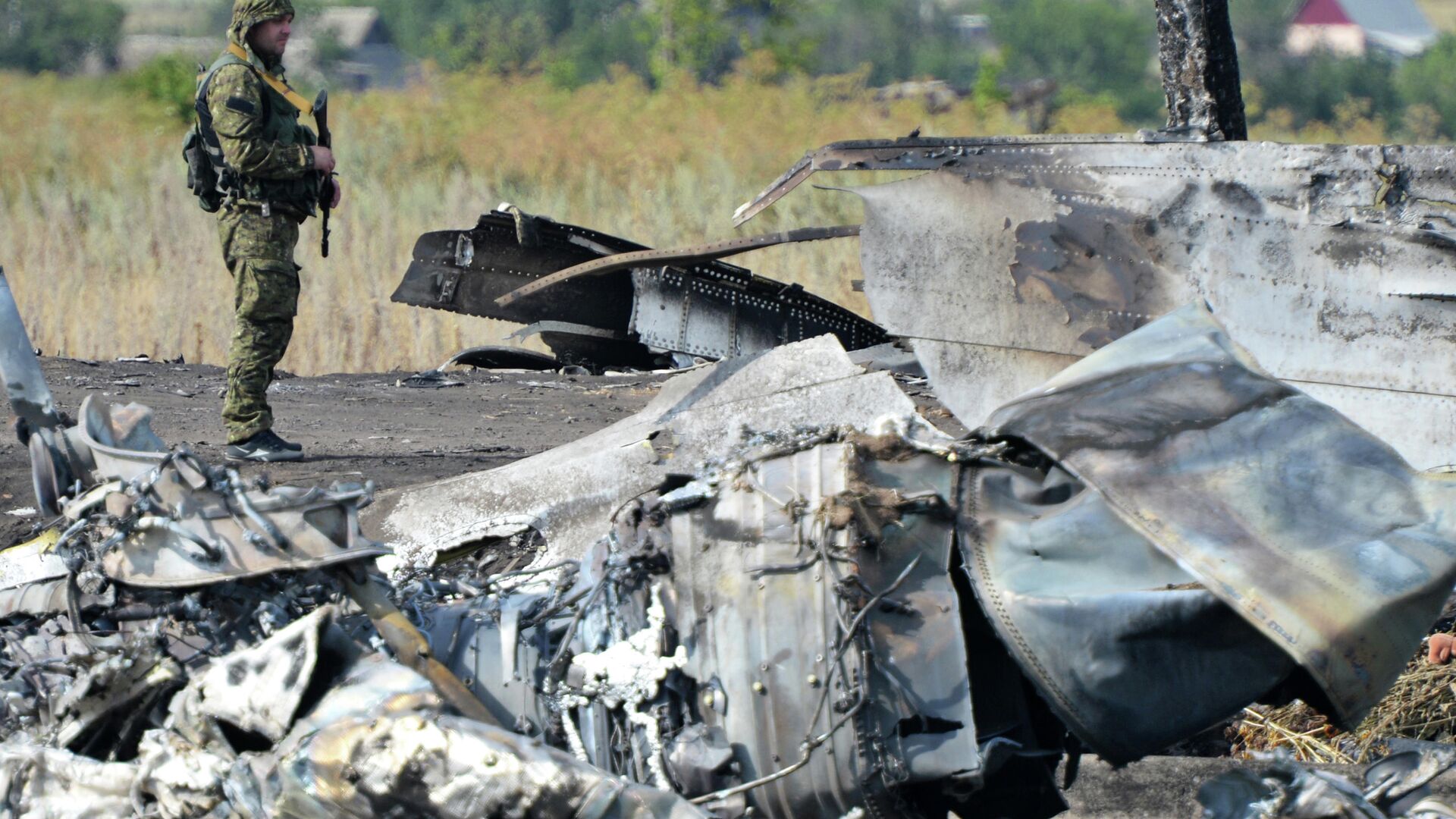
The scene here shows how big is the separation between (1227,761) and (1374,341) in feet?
6.49

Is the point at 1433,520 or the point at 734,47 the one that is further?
the point at 734,47

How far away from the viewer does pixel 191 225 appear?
471 inches

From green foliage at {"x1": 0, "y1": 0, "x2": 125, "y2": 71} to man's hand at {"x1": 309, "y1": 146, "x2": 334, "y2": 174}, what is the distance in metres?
21.3

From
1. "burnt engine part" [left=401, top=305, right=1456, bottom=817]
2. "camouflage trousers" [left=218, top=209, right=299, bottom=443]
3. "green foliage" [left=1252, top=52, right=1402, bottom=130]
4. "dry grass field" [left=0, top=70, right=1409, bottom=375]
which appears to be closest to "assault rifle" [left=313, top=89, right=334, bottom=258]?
"camouflage trousers" [left=218, top=209, right=299, bottom=443]

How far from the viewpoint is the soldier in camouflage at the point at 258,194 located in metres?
6.51

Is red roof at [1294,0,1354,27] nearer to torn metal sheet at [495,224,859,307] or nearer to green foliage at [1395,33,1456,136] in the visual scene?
green foliage at [1395,33,1456,136]

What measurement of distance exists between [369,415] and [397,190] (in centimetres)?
624

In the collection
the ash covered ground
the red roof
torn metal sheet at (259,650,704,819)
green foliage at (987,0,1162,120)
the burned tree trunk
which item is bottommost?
the ash covered ground

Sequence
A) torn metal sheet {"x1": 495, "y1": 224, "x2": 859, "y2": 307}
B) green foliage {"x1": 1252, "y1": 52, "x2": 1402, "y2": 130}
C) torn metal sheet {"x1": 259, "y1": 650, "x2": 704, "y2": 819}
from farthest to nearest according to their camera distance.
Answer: green foliage {"x1": 1252, "y1": 52, "x2": 1402, "y2": 130}
torn metal sheet {"x1": 495, "y1": 224, "x2": 859, "y2": 307}
torn metal sheet {"x1": 259, "y1": 650, "x2": 704, "y2": 819}

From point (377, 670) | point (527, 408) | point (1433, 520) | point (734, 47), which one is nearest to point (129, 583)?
point (377, 670)

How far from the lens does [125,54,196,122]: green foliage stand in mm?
18125

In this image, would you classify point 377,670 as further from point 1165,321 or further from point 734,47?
point 734,47

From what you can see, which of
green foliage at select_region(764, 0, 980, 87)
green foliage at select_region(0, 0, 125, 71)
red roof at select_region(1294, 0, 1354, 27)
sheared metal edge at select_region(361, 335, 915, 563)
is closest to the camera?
sheared metal edge at select_region(361, 335, 915, 563)

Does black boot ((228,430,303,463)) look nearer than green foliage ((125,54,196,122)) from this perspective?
Yes
